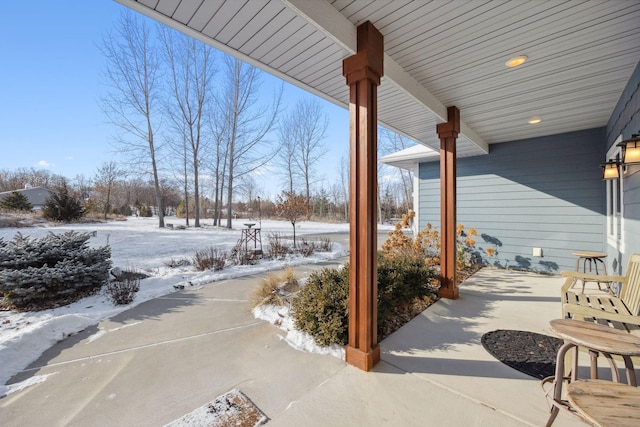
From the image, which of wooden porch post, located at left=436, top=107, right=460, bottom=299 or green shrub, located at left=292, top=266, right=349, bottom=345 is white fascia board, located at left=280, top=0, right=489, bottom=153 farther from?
green shrub, located at left=292, top=266, right=349, bottom=345

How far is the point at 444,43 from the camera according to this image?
7.47 feet

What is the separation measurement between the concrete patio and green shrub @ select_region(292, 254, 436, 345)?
0.87 ft

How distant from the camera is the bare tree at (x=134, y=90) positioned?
40.3ft

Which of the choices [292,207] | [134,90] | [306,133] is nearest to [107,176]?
[134,90]

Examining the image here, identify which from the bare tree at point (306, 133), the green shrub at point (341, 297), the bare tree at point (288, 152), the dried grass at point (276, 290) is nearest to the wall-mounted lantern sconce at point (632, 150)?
the green shrub at point (341, 297)

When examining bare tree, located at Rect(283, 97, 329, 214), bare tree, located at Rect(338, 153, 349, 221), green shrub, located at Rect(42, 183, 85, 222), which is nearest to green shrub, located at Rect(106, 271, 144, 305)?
green shrub, located at Rect(42, 183, 85, 222)

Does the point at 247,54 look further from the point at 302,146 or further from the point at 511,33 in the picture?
the point at 302,146

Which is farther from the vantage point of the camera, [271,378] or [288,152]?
[288,152]

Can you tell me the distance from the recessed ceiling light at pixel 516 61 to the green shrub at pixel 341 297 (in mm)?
2605

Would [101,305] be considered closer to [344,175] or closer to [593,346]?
[593,346]

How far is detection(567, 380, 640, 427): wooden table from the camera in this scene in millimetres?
899

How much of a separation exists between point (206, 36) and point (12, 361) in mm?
3290

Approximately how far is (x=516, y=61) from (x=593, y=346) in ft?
8.68

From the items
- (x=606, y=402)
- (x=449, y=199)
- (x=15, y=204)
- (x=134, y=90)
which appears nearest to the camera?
(x=606, y=402)
